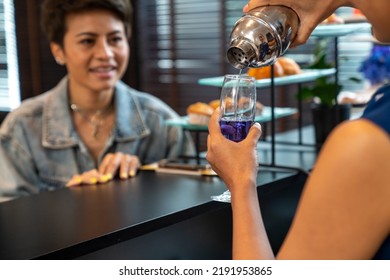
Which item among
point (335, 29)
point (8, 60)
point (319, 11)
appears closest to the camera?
point (319, 11)

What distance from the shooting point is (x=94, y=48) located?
7.27ft

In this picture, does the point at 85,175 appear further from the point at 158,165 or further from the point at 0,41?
the point at 0,41

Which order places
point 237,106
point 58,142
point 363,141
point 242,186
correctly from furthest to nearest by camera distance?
point 58,142 → point 237,106 → point 242,186 → point 363,141

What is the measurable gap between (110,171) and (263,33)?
2.72 ft

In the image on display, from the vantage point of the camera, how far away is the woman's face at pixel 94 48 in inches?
86.7

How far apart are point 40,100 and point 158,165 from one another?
1.95 feet

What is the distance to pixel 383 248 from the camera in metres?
0.81

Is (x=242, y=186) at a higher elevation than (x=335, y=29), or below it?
below

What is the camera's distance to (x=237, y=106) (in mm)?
1217

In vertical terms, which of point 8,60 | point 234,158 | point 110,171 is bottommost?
point 110,171

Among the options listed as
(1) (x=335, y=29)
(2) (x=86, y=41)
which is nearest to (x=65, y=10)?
(2) (x=86, y=41)

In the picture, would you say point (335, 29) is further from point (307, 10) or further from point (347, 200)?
point (347, 200)

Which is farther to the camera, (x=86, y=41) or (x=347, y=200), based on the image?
(x=86, y=41)
